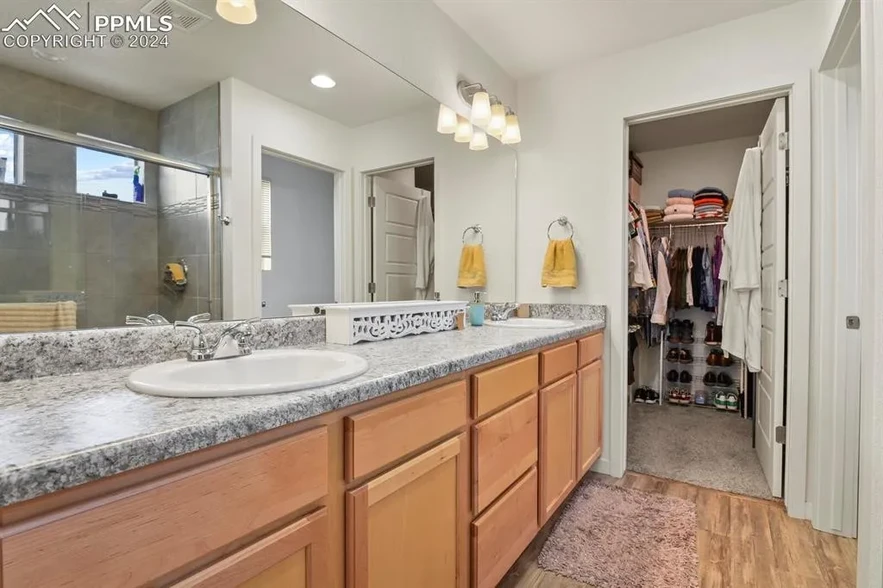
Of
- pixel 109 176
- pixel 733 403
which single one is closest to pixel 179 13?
pixel 109 176

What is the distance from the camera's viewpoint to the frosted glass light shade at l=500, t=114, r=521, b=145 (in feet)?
8.20

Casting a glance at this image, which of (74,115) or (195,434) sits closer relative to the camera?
(195,434)

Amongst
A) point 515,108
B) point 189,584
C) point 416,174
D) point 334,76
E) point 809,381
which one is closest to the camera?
point 189,584

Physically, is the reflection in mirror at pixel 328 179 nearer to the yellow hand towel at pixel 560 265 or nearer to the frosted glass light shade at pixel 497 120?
the frosted glass light shade at pixel 497 120

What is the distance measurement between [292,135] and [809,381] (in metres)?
2.35

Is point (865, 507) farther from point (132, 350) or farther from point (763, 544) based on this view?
point (132, 350)

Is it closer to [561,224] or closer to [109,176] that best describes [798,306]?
Answer: [561,224]

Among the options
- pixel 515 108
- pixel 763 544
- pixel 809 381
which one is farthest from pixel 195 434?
pixel 515 108

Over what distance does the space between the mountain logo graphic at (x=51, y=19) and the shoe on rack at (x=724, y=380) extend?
4431mm

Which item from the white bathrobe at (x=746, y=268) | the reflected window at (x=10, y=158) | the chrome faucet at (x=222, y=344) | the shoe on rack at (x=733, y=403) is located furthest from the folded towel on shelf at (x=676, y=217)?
the reflected window at (x=10, y=158)

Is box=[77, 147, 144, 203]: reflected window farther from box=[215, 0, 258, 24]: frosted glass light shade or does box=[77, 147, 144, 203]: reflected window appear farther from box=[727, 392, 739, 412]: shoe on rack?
box=[727, 392, 739, 412]: shoe on rack

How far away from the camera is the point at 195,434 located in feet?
1.90

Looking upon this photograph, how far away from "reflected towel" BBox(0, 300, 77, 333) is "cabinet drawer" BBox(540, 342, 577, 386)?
1389mm

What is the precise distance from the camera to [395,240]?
195 cm
